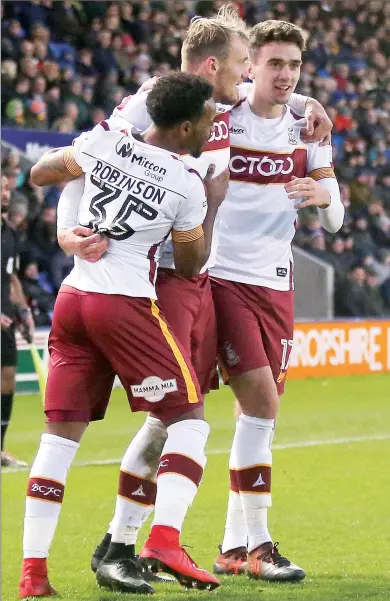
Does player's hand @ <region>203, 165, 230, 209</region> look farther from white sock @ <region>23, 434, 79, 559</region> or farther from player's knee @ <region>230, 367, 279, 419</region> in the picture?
white sock @ <region>23, 434, 79, 559</region>

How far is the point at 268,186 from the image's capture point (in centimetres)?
548

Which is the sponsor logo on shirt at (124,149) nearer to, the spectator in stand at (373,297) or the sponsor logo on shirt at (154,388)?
the sponsor logo on shirt at (154,388)

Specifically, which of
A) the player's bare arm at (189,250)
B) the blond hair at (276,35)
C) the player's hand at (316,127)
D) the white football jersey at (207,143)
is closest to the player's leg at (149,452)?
the white football jersey at (207,143)

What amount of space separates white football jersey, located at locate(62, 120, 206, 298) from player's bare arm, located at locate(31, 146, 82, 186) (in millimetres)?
57

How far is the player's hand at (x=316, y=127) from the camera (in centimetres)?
546

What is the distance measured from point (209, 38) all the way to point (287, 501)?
133 inches

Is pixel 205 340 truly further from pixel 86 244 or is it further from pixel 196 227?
pixel 86 244

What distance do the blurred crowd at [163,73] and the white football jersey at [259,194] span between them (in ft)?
18.1

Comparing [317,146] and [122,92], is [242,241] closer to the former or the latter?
[317,146]

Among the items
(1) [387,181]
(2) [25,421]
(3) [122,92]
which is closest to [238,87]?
(2) [25,421]

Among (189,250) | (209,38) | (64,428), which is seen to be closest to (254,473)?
(64,428)

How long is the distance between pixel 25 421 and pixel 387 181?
1105cm

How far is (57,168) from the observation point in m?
4.75

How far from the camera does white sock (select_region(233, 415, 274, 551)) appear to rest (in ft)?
17.1
